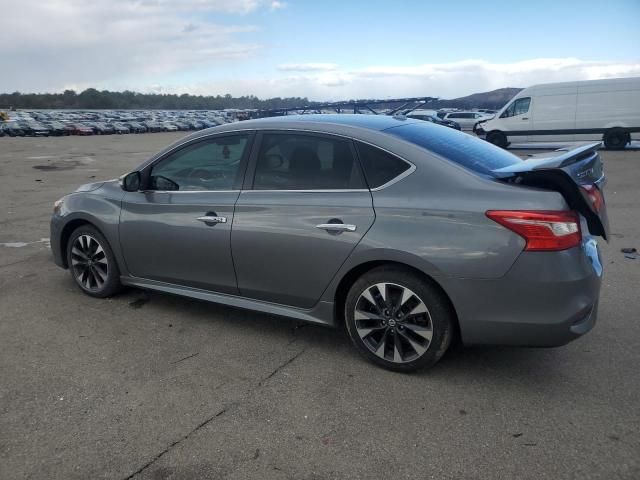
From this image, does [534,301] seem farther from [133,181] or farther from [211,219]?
[133,181]

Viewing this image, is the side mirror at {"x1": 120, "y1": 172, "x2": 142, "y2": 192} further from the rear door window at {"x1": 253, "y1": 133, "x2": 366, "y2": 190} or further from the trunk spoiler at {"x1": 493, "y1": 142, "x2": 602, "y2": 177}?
the trunk spoiler at {"x1": 493, "y1": 142, "x2": 602, "y2": 177}

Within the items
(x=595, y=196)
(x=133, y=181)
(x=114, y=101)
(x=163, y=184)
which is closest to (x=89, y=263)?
(x=133, y=181)

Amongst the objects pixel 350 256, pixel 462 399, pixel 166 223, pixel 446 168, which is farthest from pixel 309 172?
pixel 462 399

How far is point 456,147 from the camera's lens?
3691mm

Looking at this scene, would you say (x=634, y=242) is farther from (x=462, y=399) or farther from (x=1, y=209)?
(x=1, y=209)

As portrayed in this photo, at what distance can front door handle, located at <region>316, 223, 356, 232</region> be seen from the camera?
344cm

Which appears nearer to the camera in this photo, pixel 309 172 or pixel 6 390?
pixel 6 390

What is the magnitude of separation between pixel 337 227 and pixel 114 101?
16865 cm

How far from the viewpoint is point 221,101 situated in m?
179

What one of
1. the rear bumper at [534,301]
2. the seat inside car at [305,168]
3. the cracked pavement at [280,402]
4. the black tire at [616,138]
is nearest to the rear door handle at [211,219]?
the seat inside car at [305,168]

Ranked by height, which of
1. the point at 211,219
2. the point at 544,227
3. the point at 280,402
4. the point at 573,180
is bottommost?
the point at 280,402

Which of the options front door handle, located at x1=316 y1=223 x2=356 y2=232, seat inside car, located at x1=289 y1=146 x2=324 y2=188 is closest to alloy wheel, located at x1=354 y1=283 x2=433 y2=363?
front door handle, located at x1=316 y1=223 x2=356 y2=232

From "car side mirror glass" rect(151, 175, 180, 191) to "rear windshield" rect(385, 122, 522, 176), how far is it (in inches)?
70.9

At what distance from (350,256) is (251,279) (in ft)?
2.83
